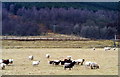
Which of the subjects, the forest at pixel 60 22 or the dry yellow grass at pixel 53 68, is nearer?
the dry yellow grass at pixel 53 68

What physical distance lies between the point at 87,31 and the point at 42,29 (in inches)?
696

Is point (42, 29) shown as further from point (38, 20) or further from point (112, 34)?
point (112, 34)

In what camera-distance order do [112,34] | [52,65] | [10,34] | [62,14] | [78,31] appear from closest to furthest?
[52,65] < [10,34] < [112,34] < [78,31] < [62,14]

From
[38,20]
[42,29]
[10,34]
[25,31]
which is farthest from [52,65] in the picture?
[38,20]

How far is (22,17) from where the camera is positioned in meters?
126

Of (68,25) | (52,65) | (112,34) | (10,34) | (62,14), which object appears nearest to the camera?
(52,65)

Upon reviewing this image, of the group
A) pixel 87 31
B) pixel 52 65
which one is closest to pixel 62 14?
pixel 87 31

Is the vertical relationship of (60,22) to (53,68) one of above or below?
below

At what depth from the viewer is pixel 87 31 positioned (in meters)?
108

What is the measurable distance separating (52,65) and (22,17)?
336ft

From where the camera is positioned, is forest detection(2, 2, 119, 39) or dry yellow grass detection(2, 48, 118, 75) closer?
dry yellow grass detection(2, 48, 118, 75)

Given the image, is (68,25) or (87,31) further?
(68,25)

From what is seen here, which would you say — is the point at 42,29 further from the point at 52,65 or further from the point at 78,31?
the point at 52,65

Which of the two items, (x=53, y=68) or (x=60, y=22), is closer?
(x=53, y=68)
